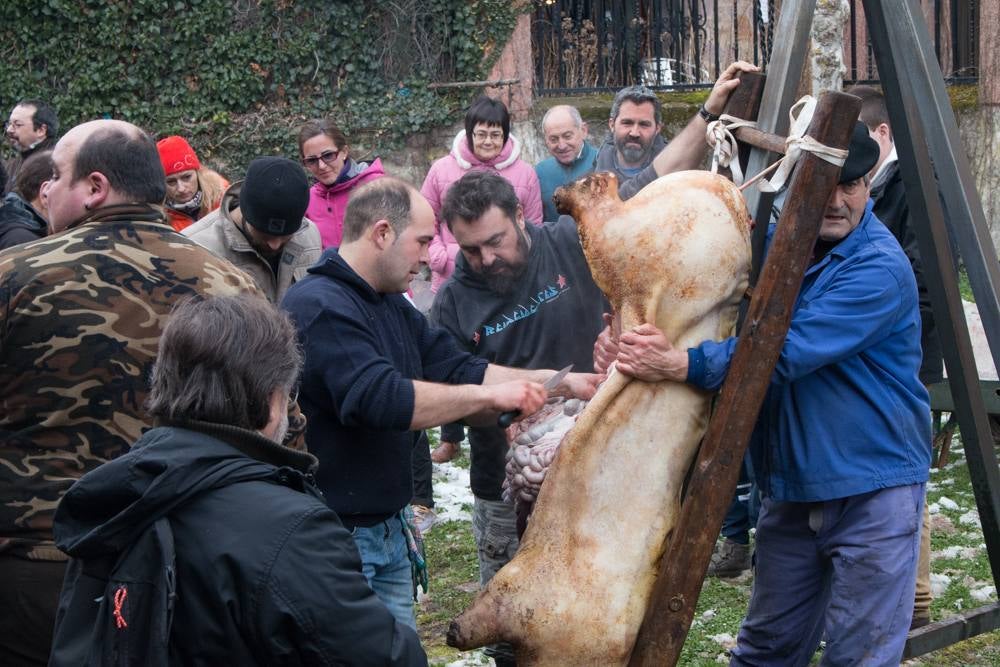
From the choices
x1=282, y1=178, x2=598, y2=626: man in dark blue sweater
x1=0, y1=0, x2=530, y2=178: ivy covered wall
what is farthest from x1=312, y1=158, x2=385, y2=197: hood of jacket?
x1=0, y1=0, x2=530, y2=178: ivy covered wall

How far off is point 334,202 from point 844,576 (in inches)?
165

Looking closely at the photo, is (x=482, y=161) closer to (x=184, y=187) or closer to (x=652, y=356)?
(x=184, y=187)

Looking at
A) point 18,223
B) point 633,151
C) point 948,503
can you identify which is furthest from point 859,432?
point 633,151

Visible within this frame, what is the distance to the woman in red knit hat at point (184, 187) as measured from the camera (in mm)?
5844

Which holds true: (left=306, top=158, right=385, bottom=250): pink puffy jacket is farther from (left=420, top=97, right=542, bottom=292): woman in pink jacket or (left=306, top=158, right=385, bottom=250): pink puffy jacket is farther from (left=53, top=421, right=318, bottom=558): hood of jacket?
(left=53, top=421, right=318, bottom=558): hood of jacket

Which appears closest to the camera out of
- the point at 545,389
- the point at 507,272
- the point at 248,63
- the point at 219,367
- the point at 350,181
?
the point at 219,367

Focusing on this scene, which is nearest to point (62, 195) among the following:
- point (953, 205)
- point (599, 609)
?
point (599, 609)

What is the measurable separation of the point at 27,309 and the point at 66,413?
28 centimetres

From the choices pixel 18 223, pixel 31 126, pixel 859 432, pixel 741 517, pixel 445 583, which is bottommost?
pixel 445 583

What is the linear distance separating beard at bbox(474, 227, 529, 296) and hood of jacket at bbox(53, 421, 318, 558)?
2031 mm

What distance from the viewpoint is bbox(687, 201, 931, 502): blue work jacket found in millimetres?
3135

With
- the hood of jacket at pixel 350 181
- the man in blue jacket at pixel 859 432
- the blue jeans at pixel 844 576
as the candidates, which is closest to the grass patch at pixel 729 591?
A: the blue jeans at pixel 844 576

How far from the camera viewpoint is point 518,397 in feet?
10.9

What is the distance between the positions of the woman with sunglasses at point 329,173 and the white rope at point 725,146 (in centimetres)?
349
